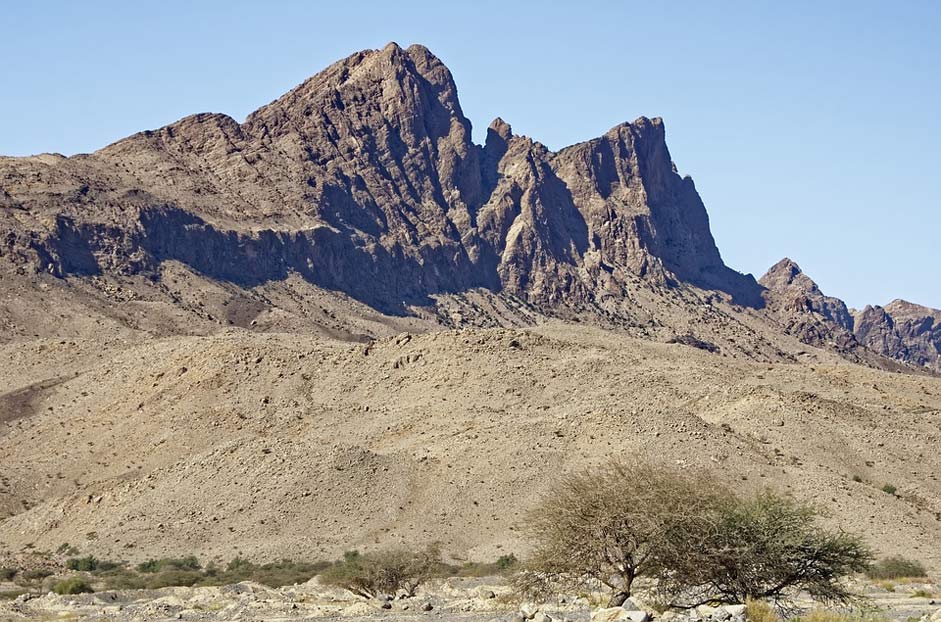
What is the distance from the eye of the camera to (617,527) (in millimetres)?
44312

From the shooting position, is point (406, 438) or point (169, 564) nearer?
point (169, 564)

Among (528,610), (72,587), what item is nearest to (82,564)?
(72,587)

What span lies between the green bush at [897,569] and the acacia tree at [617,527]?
27237 mm

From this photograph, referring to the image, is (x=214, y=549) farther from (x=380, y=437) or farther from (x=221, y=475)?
(x=380, y=437)

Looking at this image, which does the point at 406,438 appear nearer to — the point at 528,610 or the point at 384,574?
the point at 384,574

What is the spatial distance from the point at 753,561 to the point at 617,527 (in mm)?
4536

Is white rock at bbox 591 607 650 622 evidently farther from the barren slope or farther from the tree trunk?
the barren slope

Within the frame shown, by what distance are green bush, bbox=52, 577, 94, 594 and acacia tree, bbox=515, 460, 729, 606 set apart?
24.6m

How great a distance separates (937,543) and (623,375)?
29.5m

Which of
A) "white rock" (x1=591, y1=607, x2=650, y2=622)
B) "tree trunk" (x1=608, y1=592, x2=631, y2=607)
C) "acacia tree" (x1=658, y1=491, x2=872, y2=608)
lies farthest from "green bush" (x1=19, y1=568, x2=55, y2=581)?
"white rock" (x1=591, y1=607, x2=650, y2=622)

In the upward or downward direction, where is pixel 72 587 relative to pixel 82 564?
upward

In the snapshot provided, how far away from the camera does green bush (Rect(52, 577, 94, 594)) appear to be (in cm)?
6116

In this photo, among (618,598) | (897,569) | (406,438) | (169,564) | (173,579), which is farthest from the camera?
(406,438)

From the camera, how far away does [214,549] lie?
251 ft
